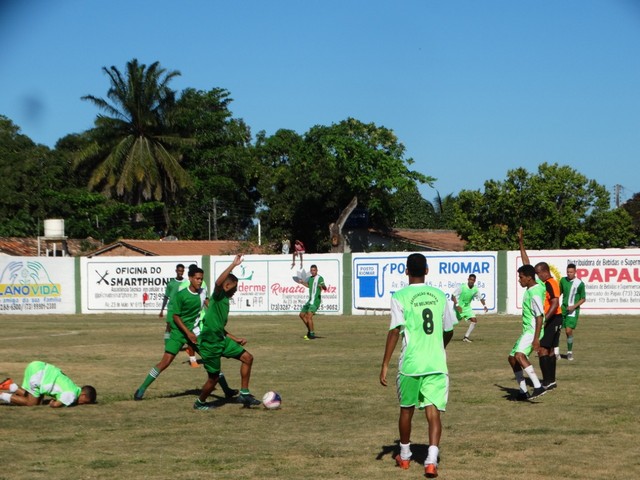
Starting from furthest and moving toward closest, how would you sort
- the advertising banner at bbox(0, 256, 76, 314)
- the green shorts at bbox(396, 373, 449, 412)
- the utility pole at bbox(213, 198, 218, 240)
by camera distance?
the utility pole at bbox(213, 198, 218, 240) < the advertising banner at bbox(0, 256, 76, 314) < the green shorts at bbox(396, 373, 449, 412)

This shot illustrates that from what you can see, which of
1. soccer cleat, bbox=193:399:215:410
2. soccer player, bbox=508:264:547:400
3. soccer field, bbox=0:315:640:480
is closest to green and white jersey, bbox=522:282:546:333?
soccer player, bbox=508:264:547:400

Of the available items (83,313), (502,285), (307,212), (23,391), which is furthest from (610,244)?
(23,391)

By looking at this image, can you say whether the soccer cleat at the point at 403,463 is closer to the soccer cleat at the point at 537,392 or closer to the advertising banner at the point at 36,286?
the soccer cleat at the point at 537,392

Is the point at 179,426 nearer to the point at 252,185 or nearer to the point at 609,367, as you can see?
the point at 609,367

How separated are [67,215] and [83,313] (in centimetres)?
3316

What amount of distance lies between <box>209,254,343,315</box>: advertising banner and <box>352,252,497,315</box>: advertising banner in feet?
2.93

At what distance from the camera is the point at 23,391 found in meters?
13.9

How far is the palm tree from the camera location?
72.2 m

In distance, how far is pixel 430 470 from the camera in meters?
8.68

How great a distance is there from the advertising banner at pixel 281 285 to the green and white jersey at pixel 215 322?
26.4 meters

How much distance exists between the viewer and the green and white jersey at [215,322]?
42.1ft

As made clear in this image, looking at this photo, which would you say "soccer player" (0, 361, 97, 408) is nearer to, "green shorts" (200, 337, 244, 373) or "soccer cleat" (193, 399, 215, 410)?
"soccer cleat" (193, 399, 215, 410)

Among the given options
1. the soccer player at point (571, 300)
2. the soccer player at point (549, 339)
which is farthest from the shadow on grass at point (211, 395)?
the soccer player at point (571, 300)

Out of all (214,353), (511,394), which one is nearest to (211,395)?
(214,353)
